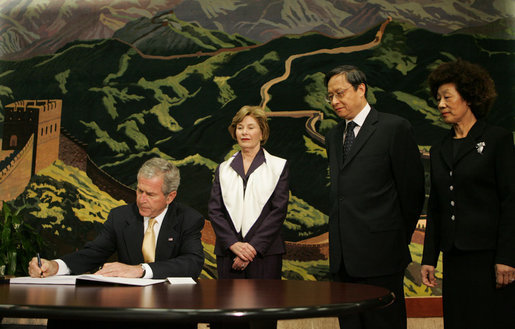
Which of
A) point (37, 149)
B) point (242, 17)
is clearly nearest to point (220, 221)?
point (242, 17)

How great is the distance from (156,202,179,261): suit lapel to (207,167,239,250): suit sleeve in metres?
0.74

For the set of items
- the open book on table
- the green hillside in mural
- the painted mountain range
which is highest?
the painted mountain range

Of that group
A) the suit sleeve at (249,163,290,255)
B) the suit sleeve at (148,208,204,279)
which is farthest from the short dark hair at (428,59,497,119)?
the suit sleeve at (148,208,204,279)

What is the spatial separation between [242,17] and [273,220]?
2.46m

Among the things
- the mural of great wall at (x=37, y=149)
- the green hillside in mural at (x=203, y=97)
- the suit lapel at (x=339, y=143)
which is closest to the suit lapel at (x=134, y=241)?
the suit lapel at (x=339, y=143)

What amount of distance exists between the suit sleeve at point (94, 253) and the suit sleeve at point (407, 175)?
1.24 metres

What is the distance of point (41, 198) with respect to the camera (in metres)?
4.74

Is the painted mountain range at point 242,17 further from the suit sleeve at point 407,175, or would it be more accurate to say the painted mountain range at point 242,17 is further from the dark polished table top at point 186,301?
the dark polished table top at point 186,301

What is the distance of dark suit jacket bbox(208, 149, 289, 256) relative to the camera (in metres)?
2.89

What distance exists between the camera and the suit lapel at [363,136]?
2.41 metres

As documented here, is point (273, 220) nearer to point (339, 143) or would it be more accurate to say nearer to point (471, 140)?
point (339, 143)

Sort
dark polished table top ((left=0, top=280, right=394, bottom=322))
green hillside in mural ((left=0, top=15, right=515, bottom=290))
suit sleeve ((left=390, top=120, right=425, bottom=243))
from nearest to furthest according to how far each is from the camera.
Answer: dark polished table top ((left=0, top=280, right=394, bottom=322))
suit sleeve ((left=390, top=120, right=425, bottom=243))
green hillside in mural ((left=0, top=15, right=515, bottom=290))

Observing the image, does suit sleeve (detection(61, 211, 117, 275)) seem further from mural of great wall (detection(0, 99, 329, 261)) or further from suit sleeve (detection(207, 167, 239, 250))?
mural of great wall (detection(0, 99, 329, 261))

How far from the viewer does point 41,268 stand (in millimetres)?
1799
